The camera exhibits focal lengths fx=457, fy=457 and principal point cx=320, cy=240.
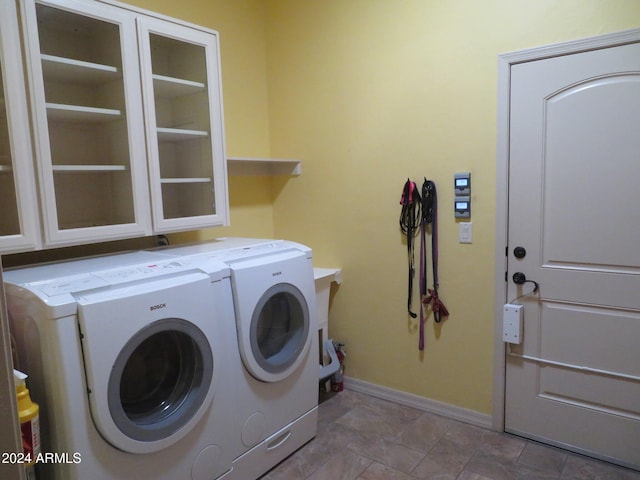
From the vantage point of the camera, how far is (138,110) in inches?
82.4

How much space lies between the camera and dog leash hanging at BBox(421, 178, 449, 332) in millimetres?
2605

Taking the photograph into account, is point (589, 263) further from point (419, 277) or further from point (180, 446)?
point (180, 446)

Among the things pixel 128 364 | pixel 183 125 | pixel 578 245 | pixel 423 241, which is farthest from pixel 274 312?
pixel 578 245

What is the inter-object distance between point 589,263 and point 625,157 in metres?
0.51

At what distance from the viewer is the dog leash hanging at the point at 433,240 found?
261 centimetres

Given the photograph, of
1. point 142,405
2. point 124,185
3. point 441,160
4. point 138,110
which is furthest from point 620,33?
point 142,405

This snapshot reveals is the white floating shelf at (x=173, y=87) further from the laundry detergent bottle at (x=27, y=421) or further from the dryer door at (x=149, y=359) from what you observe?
the laundry detergent bottle at (x=27, y=421)

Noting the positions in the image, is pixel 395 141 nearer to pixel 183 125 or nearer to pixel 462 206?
pixel 462 206

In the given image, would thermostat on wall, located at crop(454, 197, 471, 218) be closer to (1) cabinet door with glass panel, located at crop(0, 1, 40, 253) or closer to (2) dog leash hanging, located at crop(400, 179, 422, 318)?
(2) dog leash hanging, located at crop(400, 179, 422, 318)

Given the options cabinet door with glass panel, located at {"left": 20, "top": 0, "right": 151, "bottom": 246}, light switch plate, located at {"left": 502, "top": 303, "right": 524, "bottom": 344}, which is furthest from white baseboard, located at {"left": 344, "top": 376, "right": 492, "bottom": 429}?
cabinet door with glass panel, located at {"left": 20, "top": 0, "right": 151, "bottom": 246}

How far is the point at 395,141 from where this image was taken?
2744 millimetres

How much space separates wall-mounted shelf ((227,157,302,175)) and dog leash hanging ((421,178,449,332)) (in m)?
0.99

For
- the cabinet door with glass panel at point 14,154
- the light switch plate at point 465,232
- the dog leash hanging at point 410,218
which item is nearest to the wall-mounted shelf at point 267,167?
the dog leash hanging at point 410,218

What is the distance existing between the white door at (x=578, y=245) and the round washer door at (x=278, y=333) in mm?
1122
